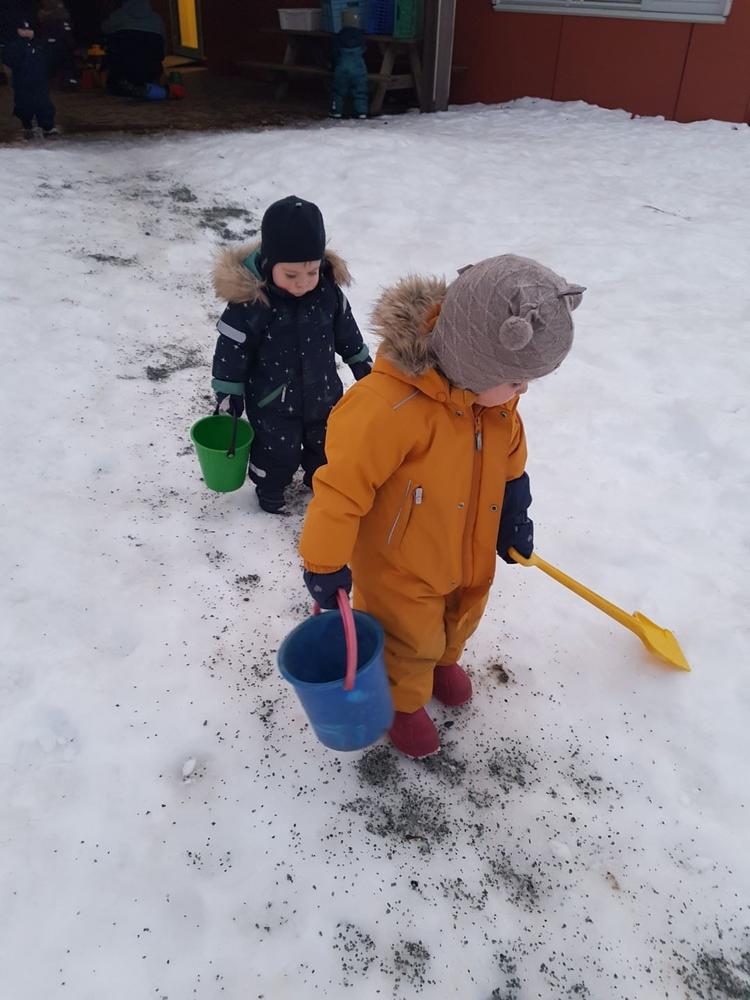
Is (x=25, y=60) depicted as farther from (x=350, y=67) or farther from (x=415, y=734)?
(x=415, y=734)

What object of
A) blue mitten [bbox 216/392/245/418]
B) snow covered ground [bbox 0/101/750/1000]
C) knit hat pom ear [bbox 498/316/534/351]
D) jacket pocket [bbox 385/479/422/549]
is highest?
knit hat pom ear [bbox 498/316/534/351]

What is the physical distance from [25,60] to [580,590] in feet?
22.2

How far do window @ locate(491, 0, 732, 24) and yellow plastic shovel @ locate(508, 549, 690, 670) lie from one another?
26.0ft

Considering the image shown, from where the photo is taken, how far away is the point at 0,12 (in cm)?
605

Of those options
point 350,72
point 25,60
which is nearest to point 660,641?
point 25,60

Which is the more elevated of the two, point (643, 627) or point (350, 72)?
point (350, 72)

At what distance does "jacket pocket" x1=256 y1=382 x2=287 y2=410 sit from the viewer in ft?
8.73

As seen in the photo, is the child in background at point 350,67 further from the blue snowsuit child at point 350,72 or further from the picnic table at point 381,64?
the picnic table at point 381,64

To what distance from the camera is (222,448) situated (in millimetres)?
2854

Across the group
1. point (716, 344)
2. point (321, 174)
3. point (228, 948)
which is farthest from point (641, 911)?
point (321, 174)

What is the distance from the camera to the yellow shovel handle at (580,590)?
2074 millimetres

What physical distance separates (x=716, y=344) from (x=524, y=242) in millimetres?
1898

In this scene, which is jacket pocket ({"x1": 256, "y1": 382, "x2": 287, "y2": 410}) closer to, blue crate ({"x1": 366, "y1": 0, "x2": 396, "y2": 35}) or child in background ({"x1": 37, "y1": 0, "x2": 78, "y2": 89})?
child in background ({"x1": 37, "y1": 0, "x2": 78, "y2": 89})

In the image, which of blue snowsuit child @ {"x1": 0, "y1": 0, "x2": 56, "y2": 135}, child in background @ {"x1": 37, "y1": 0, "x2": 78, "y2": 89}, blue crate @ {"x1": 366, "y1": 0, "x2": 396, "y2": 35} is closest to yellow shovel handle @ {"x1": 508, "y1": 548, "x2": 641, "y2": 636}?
blue snowsuit child @ {"x1": 0, "y1": 0, "x2": 56, "y2": 135}
